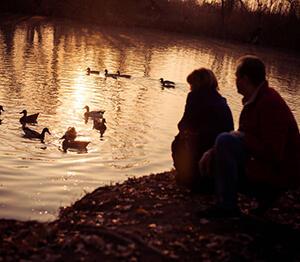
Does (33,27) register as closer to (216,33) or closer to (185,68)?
(185,68)

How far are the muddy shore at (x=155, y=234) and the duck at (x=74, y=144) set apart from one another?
4.51 metres

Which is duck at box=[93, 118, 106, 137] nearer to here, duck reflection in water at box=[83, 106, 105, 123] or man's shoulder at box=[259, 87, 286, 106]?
duck reflection in water at box=[83, 106, 105, 123]

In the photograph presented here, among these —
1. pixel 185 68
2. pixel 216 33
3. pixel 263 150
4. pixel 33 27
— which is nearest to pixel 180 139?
pixel 263 150

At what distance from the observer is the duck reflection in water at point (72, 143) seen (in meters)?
11.6

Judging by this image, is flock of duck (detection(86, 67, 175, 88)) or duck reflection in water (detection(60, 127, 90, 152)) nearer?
duck reflection in water (detection(60, 127, 90, 152))

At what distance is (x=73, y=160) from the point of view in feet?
36.1

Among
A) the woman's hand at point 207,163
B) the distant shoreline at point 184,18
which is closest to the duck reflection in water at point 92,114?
the woman's hand at point 207,163

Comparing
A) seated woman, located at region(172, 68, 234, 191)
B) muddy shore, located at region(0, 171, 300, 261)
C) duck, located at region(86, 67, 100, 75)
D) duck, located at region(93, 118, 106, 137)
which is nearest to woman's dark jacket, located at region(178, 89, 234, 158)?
seated woman, located at region(172, 68, 234, 191)

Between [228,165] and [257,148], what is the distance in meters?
0.37

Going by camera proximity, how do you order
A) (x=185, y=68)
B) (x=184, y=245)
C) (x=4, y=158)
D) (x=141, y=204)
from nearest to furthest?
1. (x=184, y=245)
2. (x=141, y=204)
3. (x=4, y=158)
4. (x=185, y=68)

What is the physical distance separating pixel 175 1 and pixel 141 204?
59.3 m

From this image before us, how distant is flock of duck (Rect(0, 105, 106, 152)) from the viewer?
11805mm

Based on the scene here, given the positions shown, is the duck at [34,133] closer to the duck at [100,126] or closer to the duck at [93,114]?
the duck at [100,126]

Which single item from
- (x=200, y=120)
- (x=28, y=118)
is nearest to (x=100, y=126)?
(x=28, y=118)
